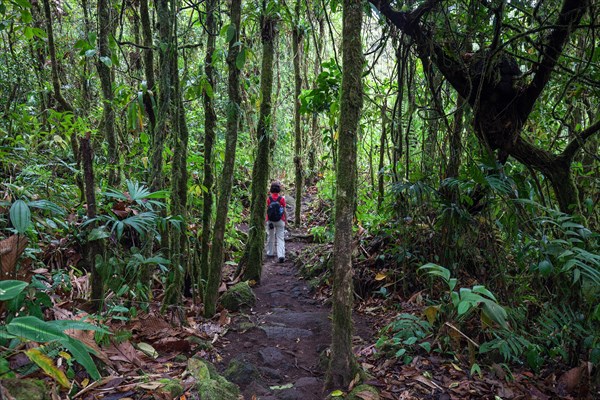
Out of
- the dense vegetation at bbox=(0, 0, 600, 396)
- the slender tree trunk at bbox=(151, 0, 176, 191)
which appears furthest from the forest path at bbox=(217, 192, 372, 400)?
the slender tree trunk at bbox=(151, 0, 176, 191)

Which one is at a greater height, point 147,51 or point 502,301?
point 147,51

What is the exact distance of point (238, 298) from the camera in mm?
5383

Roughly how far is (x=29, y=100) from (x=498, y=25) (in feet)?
20.5

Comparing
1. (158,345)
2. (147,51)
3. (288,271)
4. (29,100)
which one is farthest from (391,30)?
(29,100)

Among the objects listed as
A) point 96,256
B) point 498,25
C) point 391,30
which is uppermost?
point 391,30

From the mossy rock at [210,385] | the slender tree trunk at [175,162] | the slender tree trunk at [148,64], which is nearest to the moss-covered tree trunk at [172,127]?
the slender tree trunk at [175,162]

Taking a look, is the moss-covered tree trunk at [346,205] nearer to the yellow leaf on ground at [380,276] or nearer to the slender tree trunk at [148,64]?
the slender tree trunk at [148,64]

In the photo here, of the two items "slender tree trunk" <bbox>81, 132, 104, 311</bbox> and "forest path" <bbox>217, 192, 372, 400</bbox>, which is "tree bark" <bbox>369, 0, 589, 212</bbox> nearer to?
"forest path" <bbox>217, 192, 372, 400</bbox>

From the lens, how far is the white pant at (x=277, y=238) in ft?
25.7

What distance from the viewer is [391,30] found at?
172 inches

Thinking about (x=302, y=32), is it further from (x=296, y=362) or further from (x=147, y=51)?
(x=296, y=362)

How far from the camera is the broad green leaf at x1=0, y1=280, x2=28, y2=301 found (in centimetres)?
158

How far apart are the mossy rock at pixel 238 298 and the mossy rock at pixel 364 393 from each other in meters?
2.65

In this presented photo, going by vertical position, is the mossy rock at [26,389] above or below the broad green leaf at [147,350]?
above
